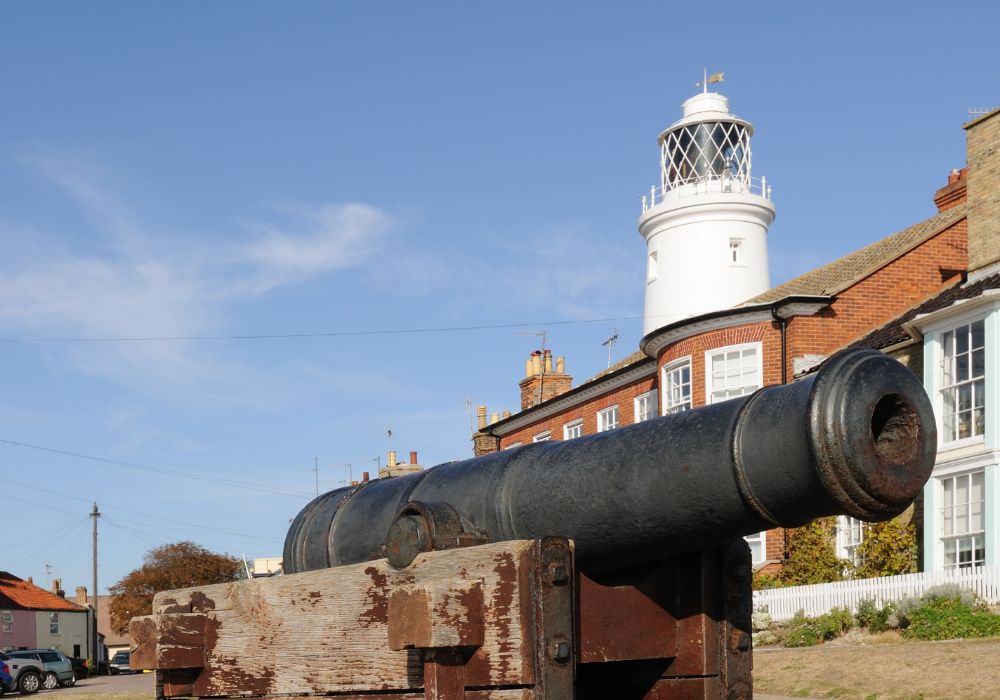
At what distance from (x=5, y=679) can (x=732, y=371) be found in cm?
1676

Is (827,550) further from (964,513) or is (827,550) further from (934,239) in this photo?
(934,239)

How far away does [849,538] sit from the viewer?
19641mm

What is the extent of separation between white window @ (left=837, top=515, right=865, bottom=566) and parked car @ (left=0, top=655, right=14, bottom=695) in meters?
17.8

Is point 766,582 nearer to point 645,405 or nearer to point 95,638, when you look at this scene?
point 645,405

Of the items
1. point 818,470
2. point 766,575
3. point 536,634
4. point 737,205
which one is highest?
point 737,205

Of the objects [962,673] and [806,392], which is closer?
[806,392]

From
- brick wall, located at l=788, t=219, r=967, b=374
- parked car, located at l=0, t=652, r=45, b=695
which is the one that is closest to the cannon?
brick wall, located at l=788, t=219, r=967, b=374

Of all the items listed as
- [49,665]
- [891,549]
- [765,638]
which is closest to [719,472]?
[765,638]


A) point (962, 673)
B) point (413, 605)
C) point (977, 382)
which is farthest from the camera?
point (977, 382)

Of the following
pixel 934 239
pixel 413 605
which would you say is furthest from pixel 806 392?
pixel 934 239

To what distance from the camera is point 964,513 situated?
56.0 ft

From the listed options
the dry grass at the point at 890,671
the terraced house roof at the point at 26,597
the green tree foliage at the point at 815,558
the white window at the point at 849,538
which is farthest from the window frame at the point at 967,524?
the terraced house roof at the point at 26,597

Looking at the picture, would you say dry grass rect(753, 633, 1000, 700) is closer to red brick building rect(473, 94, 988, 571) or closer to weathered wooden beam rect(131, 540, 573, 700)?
red brick building rect(473, 94, 988, 571)

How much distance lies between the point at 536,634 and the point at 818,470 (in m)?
0.87
